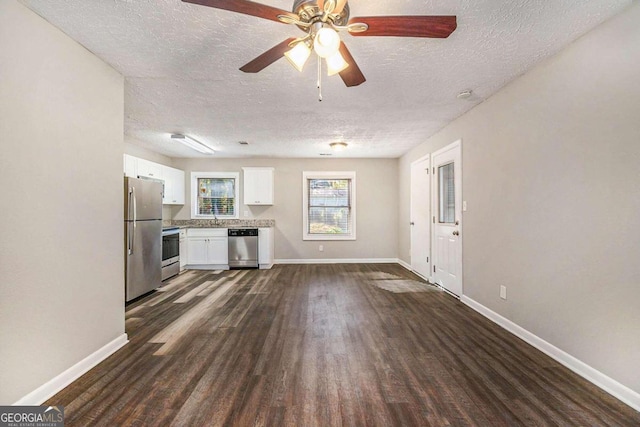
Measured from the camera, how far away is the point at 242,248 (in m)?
5.81

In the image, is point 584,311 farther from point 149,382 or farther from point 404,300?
point 149,382

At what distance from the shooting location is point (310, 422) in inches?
61.8

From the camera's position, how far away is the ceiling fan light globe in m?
1.41

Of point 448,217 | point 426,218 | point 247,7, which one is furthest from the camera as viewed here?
point 426,218

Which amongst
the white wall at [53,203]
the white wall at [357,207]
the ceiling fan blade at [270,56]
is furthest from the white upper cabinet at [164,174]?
the ceiling fan blade at [270,56]

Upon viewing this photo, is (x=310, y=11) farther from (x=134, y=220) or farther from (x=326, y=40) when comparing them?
(x=134, y=220)

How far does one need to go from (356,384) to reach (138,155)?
5.31m

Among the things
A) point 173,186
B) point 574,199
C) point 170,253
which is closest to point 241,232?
point 170,253

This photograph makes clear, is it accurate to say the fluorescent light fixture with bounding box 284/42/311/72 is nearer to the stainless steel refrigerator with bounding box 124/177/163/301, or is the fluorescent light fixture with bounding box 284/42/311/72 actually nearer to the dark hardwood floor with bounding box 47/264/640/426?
the dark hardwood floor with bounding box 47/264/640/426

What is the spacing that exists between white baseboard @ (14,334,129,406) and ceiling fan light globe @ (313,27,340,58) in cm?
267

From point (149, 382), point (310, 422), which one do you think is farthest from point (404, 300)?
point (149, 382)

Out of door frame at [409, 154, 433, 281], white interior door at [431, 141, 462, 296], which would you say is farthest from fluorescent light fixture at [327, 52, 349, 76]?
door frame at [409, 154, 433, 281]

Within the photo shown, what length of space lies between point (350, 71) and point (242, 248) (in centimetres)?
469

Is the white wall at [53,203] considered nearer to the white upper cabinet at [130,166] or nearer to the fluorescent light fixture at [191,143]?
the fluorescent light fixture at [191,143]
